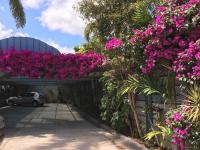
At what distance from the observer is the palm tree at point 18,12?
22.7 m

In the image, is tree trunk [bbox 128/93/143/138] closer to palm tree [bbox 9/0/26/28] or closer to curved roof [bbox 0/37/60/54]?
palm tree [bbox 9/0/26/28]

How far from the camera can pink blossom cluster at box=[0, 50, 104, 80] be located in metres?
20.9

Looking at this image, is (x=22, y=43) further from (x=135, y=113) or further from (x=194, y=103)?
(x=194, y=103)

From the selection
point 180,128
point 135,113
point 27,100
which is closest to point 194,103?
point 180,128

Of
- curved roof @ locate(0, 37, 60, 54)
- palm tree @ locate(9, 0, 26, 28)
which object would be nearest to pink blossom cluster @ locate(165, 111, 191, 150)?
palm tree @ locate(9, 0, 26, 28)

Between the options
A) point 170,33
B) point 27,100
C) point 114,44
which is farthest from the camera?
point 27,100

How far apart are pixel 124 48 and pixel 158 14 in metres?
1.87

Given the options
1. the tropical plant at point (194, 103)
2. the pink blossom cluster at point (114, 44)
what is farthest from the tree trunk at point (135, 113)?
the tropical plant at point (194, 103)

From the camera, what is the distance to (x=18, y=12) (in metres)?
22.8

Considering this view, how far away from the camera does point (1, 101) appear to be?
44.6 metres

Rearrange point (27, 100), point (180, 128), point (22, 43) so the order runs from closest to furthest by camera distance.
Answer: point (180, 128)
point (22, 43)
point (27, 100)

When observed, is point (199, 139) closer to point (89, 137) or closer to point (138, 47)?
point (138, 47)

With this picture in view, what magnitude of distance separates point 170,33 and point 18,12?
1384 cm

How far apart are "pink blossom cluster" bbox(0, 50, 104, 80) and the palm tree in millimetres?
2376
